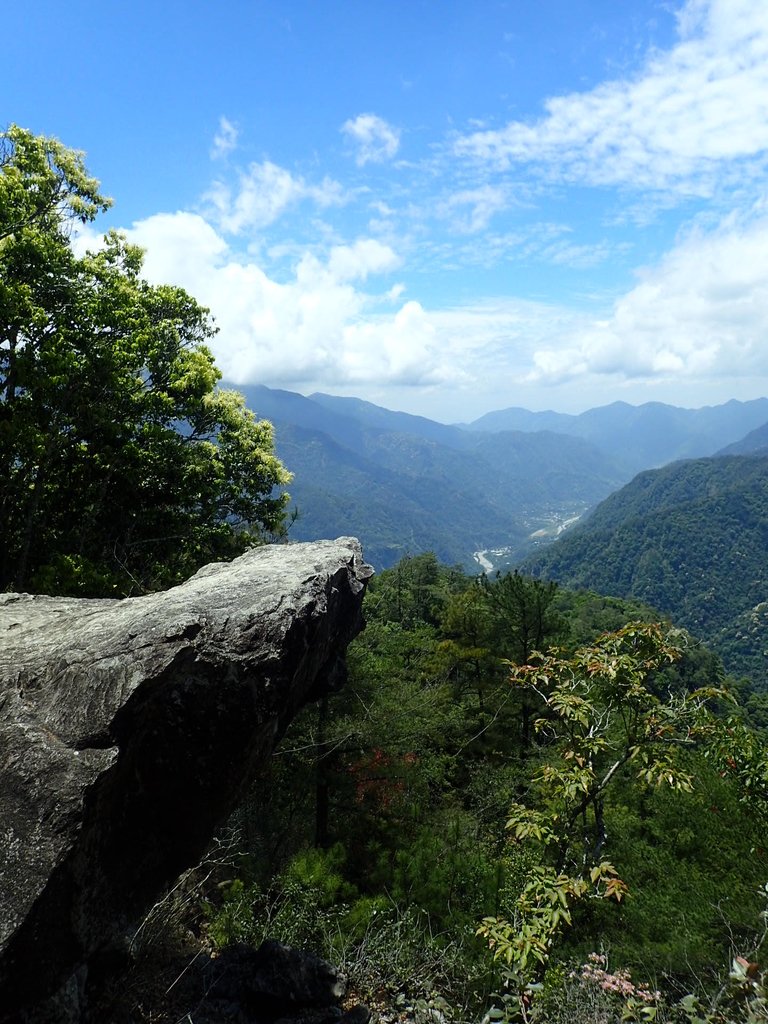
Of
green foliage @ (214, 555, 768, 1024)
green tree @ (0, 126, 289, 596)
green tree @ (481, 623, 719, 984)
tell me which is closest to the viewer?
green tree @ (481, 623, 719, 984)

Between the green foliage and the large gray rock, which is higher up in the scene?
the large gray rock

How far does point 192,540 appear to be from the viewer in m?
15.5

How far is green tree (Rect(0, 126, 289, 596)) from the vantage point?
1209 centimetres

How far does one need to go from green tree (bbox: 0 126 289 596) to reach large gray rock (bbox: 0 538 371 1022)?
264 inches

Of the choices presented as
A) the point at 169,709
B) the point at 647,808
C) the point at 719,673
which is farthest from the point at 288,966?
the point at 719,673

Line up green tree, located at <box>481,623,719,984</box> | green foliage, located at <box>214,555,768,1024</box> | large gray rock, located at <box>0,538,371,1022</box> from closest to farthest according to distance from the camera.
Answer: large gray rock, located at <box>0,538,371,1022</box>, green tree, located at <box>481,623,719,984</box>, green foliage, located at <box>214,555,768,1024</box>

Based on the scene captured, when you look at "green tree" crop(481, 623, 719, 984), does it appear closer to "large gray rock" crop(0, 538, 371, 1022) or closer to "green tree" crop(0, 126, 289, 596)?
"large gray rock" crop(0, 538, 371, 1022)

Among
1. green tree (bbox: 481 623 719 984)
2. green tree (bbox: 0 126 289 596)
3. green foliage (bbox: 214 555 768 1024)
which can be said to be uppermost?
green tree (bbox: 0 126 289 596)

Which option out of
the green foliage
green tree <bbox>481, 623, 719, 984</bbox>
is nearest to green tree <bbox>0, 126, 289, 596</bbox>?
the green foliage

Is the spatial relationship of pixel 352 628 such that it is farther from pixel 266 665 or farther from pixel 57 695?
pixel 57 695

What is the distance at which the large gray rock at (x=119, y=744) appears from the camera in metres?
4.74

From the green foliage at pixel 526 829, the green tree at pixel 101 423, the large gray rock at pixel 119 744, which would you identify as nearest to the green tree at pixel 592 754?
the green foliage at pixel 526 829

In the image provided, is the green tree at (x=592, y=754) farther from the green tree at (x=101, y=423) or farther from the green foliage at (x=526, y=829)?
the green tree at (x=101, y=423)

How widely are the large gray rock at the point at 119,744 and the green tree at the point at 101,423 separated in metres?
6.70
